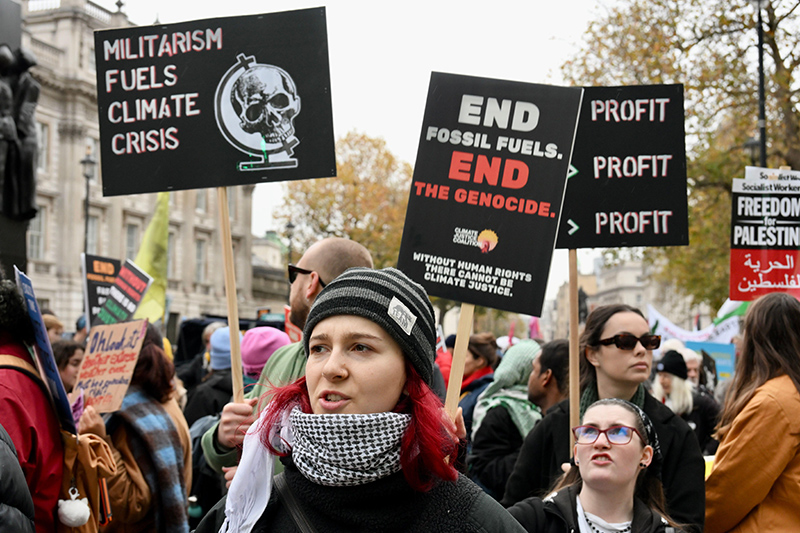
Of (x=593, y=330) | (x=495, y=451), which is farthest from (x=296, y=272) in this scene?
(x=495, y=451)

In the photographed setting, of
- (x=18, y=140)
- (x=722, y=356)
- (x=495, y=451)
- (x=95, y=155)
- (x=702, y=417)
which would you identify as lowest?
(x=722, y=356)

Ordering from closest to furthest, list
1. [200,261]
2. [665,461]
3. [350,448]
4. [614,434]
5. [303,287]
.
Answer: [350,448], [614,434], [665,461], [303,287], [200,261]

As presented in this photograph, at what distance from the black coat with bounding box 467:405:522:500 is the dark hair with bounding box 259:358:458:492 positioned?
2.98 meters

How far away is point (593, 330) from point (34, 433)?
2.50 metres

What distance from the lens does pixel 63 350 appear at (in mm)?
5887

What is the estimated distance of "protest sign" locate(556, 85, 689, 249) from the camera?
14.3 feet

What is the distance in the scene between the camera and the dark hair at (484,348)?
22.8ft

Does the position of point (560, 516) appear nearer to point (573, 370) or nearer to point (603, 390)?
point (573, 370)

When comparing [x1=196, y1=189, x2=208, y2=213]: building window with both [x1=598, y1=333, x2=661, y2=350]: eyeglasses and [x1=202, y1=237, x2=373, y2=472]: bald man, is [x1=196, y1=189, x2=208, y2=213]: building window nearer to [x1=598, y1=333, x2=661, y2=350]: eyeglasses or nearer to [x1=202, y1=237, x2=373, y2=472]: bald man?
[x1=202, y1=237, x2=373, y2=472]: bald man

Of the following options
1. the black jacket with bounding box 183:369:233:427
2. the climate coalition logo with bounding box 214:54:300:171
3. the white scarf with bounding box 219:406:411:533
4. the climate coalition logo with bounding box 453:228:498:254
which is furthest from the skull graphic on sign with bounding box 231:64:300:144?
the black jacket with bounding box 183:369:233:427

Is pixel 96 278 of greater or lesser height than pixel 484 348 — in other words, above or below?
above

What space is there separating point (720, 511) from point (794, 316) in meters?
0.96

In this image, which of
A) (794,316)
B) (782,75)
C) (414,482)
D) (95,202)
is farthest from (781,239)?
(95,202)

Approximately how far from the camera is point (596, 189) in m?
4.36
